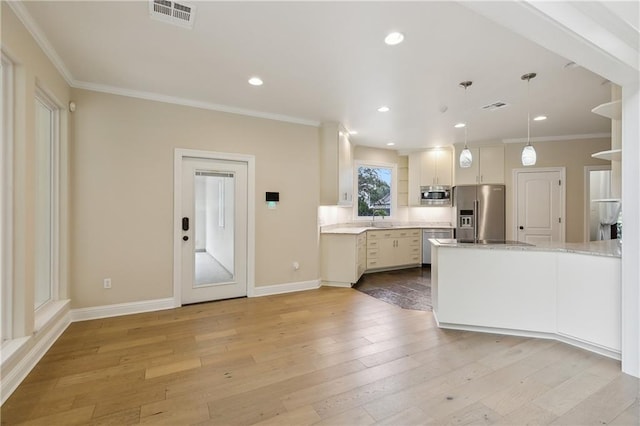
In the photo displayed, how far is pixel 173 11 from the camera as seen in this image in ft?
7.06

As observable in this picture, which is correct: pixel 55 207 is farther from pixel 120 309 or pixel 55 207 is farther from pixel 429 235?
pixel 429 235

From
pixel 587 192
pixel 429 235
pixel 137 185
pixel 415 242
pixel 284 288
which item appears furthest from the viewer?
pixel 429 235

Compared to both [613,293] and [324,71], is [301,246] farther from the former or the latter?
[613,293]

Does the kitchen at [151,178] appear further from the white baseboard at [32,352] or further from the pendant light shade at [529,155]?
the pendant light shade at [529,155]

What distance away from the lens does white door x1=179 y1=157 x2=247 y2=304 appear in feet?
12.8

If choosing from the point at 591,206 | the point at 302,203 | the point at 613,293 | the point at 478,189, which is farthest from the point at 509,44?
the point at 591,206

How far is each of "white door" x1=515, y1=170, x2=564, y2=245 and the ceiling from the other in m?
1.44

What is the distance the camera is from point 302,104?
3986 mm

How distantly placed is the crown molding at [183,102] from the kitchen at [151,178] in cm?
2

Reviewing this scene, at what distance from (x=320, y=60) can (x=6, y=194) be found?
2.80 m

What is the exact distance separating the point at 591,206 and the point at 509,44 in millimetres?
4805

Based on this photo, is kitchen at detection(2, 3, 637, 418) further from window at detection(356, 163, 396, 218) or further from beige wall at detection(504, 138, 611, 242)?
window at detection(356, 163, 396, 218)

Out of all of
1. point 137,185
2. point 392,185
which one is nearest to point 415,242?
point 392,185

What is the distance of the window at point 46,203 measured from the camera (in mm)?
2934
